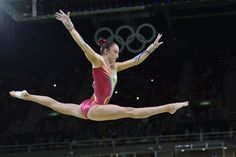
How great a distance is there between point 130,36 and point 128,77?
4222mm

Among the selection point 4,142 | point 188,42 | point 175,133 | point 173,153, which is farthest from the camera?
point 188,42

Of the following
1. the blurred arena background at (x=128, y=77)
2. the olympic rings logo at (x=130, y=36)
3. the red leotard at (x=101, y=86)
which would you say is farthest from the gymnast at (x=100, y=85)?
the olympic rings logo at (x=130, y=36)

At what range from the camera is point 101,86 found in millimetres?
7090

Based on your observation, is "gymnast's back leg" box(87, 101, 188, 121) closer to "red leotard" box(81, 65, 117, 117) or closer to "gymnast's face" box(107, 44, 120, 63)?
"red leotard" box(81, 65, 117, 117)

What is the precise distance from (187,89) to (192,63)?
2196mm

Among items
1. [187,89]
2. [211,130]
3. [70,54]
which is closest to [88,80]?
[70,54]

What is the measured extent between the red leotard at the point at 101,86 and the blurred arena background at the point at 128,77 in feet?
42.7

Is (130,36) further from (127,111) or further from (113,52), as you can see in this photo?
(127,111)

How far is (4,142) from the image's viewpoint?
23672 mm

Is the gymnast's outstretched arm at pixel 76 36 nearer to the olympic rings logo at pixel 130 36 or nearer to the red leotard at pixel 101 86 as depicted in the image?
the red leotard at pixel 101 86

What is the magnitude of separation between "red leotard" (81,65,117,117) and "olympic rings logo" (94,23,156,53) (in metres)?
14.8

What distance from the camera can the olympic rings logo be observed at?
22.1 m

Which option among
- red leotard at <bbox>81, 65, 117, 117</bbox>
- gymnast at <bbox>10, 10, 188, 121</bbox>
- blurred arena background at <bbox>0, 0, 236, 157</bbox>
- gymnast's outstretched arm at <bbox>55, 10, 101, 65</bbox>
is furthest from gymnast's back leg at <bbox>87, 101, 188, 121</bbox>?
blurred arena background at <bbox>0, 0, 236, 157</bbox>

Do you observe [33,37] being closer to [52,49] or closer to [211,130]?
[52,49]
